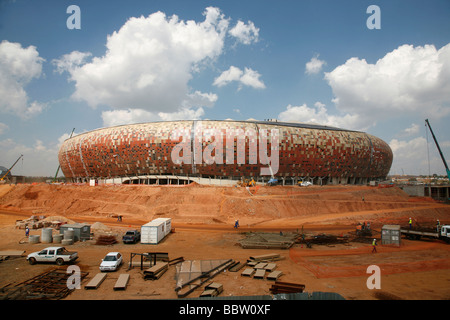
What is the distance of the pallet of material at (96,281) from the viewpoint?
46.7 ft

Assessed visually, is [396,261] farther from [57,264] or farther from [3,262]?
[3,262]

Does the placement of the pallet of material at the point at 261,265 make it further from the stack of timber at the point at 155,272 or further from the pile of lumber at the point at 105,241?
the pile of lumber at the point at 105,241

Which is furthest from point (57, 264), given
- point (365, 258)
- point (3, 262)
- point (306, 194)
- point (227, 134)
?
point (227, 134)

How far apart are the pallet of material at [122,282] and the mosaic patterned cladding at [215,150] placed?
52410 mm

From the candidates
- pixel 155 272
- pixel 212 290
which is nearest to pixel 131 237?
pixel 155 272

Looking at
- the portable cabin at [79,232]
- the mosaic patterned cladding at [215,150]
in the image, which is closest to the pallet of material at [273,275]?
the portable cabin at [79,232]

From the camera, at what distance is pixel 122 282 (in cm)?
1462

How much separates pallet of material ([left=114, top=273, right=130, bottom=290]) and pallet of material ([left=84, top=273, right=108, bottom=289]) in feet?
3.39

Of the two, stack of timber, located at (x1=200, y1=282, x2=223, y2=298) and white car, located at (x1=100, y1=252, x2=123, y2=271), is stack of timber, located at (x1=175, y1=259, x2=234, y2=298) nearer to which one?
stack of timber, located at (x1=200, y1=282, x2=223, y2=298)

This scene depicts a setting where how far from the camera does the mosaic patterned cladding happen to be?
6819 cm

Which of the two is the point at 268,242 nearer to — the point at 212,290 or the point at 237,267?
the point at 237,267

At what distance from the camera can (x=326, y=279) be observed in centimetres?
1545

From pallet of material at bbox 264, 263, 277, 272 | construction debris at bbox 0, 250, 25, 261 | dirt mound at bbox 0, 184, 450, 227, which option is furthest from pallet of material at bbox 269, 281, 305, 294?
dirt mound at bbox 0, 184, 450, 227

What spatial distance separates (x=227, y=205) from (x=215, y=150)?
25.2 metres
